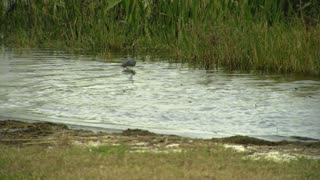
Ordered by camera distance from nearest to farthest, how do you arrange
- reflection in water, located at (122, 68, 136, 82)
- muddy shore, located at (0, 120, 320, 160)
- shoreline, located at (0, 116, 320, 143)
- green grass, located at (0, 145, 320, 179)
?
green grass, located at (0, 145, 320, 179) → muddy shore, located at (0, 120, 320, 160) → shoreline, located at (0, 116, 320, 143) → reflection in water, located at (122, 68, 136, 82)

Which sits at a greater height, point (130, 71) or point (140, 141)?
point (130, 71)

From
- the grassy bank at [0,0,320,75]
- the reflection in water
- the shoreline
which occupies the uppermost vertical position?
the grassy bank at [0,0,320,75]

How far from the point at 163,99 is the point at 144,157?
3.73 meters

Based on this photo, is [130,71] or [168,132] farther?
[130,71]

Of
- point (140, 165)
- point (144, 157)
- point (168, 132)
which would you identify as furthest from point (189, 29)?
point (140, 165)

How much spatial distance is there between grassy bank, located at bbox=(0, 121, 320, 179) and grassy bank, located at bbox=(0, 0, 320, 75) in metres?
5.71

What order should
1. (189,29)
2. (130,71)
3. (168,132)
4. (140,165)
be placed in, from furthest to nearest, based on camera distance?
(189,29), (130,71), (168,132), (140,165)

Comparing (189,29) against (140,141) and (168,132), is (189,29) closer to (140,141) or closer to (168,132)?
(168,132)

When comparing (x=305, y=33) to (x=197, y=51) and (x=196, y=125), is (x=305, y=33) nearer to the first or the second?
(x=197, y=51)

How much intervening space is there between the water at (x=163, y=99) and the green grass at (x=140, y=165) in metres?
1.58

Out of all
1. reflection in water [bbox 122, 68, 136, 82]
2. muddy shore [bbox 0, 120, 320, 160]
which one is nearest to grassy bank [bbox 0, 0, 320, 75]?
reflection in water [bbox 122, 68, 136, 82]

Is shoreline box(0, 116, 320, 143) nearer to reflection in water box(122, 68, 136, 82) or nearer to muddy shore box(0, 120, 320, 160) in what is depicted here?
muddy shore box(0, 120, 320, 160)

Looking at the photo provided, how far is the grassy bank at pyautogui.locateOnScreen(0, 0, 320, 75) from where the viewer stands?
493 inches

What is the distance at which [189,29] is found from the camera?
14.0 m
